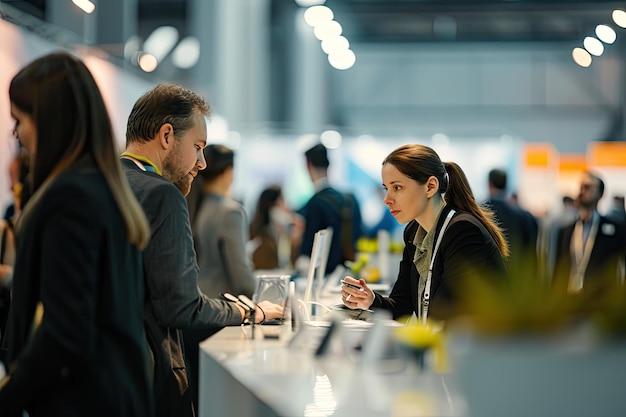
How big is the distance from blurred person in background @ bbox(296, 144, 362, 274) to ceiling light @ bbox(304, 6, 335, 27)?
3356mm

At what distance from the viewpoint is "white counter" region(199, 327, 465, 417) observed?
1.94m

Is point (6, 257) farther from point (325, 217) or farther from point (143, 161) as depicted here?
point (143, 161)

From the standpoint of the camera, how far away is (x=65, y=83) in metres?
1.89

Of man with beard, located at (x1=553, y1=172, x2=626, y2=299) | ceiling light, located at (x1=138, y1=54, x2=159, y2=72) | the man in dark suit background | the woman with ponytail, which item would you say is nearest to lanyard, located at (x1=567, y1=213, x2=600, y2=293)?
man with beard, located at (x1=553, y1=172, x2=626, y2=299)

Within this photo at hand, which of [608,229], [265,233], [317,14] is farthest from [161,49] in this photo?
[608,229]

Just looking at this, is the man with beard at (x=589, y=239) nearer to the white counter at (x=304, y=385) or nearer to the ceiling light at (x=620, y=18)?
the ceiling light at (x=620, y=18)

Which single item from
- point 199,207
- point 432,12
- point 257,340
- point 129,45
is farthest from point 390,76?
point 257,340

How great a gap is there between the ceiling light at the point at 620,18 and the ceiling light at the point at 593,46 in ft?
0.95

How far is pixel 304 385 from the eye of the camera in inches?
86.0

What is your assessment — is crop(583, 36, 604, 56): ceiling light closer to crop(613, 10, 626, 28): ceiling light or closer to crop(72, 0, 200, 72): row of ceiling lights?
crop(613, 10, 626, 28): ceiling light

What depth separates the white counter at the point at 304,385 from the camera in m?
1.94

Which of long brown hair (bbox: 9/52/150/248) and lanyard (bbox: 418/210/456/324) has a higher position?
long brown hair (bbox: 9/52/150/248)

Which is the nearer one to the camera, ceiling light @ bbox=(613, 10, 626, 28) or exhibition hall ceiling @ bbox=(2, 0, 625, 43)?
ceiling light @ bbox=(613, 10, 626, 28)

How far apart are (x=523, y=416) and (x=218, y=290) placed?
294 cm
